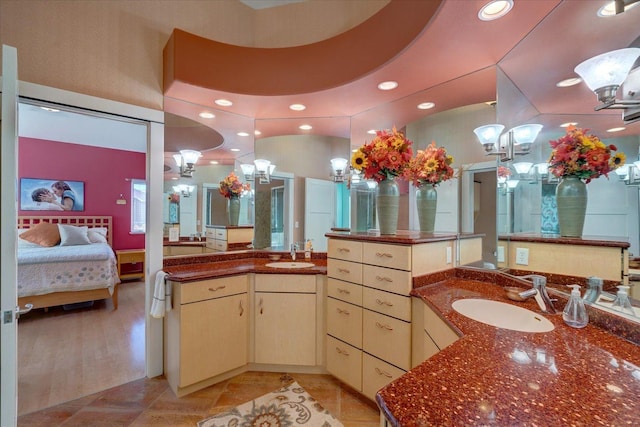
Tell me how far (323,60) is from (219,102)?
1.01 meters

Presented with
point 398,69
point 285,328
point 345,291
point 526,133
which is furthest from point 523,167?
point 285,328

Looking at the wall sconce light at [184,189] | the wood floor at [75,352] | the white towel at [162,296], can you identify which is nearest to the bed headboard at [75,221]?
the wood floor at [75,352]

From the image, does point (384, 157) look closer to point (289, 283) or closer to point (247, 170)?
point (289, 283)

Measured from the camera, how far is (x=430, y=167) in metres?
2.16

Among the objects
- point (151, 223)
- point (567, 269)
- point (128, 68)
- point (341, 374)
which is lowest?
point (341, 374)

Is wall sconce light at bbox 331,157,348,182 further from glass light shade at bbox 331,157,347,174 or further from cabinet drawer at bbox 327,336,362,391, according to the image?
cabinet drawer at bbox 327,336,362,391

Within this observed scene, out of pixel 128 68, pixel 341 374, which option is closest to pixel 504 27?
pixel 341 374

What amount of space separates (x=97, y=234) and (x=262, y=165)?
4.24 meters

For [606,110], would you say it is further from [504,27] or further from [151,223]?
[151,223]

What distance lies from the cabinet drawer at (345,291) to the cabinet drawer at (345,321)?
39 millimetres

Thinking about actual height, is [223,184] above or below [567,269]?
above

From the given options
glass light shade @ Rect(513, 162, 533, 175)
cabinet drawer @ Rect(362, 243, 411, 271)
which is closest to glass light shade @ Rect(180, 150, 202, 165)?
cabinet drawer @ Rect(362, 243, 411, 271)

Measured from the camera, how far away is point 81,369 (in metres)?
2.44

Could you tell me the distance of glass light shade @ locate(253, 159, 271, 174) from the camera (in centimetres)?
302
